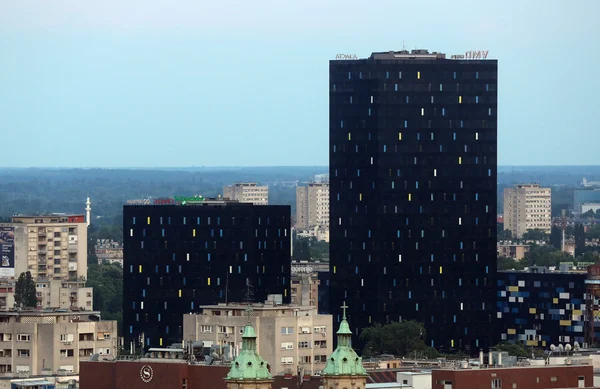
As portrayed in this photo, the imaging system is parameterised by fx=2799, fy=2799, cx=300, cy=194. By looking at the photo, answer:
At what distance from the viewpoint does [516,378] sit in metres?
153

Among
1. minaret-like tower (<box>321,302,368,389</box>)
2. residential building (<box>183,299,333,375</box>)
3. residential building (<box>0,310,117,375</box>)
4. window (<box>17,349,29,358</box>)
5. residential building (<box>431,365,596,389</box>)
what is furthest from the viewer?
window (<box>17,349,29,358</box>)

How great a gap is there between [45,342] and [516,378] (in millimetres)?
48588

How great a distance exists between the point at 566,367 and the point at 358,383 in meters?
35.6

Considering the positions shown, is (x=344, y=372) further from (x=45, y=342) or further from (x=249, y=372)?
(x=45, y=342)

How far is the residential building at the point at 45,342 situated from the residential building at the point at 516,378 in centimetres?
4226

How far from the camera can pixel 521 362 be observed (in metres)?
163

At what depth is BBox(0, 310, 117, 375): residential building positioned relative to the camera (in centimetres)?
19050

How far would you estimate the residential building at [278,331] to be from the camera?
622ft

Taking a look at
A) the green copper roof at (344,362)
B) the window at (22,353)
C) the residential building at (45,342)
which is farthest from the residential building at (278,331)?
the green copper roof at (344,362)

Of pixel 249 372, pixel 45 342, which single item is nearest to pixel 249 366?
pixel 249 372

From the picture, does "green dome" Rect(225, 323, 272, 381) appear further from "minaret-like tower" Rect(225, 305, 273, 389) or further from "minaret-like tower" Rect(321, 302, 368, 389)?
"minaret-like tower" Rect(321, 302, 368, 389)

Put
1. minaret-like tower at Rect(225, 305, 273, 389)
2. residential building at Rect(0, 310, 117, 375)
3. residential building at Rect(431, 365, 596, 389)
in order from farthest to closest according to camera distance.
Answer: residential building at Rect(0, 310, 117, 375) < residential building at Rect(431, 365, 596, 389) < minaret-like tower at Rect(225, 305, 273, 389)

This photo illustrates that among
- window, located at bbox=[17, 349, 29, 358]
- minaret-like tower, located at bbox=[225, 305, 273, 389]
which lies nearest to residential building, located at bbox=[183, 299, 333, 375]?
window, located at bbox=[17, 349, 29, 358]

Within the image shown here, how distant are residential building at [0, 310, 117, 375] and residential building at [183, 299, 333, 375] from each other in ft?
22.5
